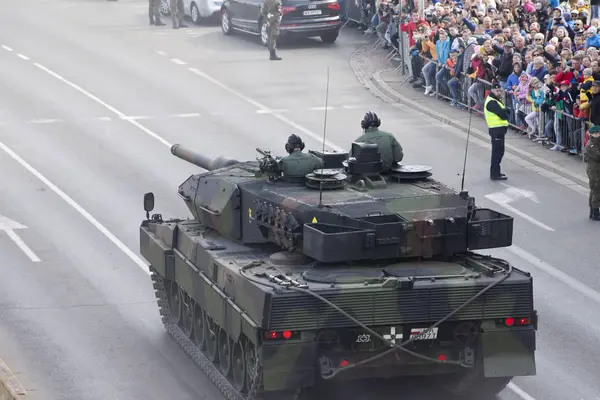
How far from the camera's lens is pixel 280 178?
1723 cm

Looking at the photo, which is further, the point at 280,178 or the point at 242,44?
the point at 242,44

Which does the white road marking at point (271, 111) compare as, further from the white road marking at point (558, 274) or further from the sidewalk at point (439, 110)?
the white road marking at point (558, 274)

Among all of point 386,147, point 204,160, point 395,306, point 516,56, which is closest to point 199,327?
point 204,160

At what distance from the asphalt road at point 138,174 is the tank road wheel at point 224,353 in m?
0.28

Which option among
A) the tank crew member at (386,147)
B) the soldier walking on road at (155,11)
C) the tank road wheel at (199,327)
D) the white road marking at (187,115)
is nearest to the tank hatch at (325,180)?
the tank crew member at (386,147)

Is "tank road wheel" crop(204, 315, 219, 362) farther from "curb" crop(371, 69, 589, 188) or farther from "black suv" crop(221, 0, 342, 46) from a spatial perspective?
"black suv" crop(221, 0, 342, 46)

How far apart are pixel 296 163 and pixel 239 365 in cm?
246

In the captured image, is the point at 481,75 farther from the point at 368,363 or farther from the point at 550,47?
the point at 368,363

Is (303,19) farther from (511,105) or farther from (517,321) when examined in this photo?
(517,321)

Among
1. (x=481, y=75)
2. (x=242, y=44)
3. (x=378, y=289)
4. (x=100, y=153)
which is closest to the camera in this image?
(x=378, y=289)

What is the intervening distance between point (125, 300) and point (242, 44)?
21.0 metres

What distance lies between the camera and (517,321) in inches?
609

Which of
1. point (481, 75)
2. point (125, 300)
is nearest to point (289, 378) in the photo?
point (125, 300)

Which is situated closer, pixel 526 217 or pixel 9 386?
pixel 9 386
